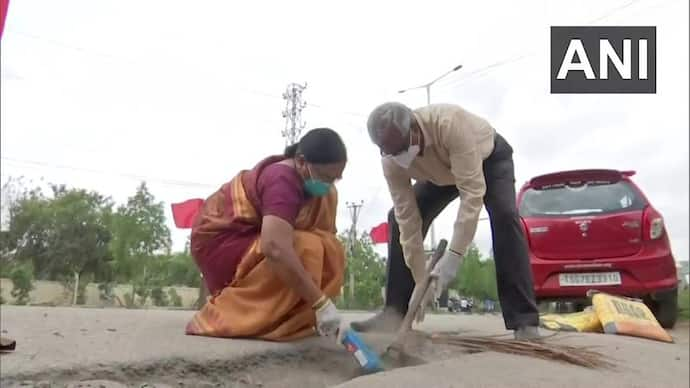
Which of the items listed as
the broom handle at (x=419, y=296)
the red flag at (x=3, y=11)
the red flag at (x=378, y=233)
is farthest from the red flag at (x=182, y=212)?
the red flag at (x=3, y=11)

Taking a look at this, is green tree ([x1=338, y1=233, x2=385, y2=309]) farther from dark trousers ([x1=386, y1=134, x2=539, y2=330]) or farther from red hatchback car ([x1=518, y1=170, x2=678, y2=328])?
dark trousers ([x1=386, y1=134, x2=539, y2=330])

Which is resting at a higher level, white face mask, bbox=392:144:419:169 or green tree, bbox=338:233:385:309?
white face mask, bbox=392:144:419:169

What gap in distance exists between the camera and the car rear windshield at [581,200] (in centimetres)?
459

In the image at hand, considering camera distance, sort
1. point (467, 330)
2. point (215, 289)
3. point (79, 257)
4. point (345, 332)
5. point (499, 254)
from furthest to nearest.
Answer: point (79, 257) < point (467, 330) < point (499, 254) < point (215, 289) < point (345, 332)

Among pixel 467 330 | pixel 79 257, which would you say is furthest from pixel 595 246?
pixel 79 257

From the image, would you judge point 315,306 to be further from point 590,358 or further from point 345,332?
point 590,358

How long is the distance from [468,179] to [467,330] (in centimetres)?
117

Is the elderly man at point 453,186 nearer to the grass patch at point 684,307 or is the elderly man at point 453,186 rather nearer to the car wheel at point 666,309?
the car wheel at point 666,309

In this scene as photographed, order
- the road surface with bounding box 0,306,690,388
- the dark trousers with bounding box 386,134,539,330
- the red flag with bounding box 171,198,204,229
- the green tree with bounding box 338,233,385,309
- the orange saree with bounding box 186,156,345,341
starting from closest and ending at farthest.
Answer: the road surface with bounding box 0,306,690,388, the orange saree with bounding box 186,156,345,341, the dark trousers with bounding box 386,134,539,330, the red flag with bounding box 171,198,204,229, the green tree with bounding box 338,233,385,309

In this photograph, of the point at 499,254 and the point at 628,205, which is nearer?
the point at 499,254

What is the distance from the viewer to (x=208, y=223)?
2.55 metres

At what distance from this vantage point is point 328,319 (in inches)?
90.0

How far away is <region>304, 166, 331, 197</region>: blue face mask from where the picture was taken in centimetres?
240

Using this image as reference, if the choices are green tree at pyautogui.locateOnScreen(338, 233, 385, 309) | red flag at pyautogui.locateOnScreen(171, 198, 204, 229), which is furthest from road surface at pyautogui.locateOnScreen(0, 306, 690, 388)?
green tree at pyautogui.locateOnScreen(338, 233, 385, 309)
